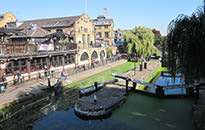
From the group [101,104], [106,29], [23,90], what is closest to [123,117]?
[101,104]

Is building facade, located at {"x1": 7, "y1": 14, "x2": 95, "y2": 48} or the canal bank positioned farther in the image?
building facade, located at {"x1": 7, "y1": 14, "x2": 95, "y2": 48}

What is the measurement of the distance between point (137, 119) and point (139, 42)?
28.5m

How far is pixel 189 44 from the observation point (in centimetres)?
806

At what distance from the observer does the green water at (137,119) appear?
8.72 meters

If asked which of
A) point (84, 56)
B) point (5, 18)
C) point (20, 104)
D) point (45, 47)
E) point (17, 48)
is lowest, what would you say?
point (20, 104)

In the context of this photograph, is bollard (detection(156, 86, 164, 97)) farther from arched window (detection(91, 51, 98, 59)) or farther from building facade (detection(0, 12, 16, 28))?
building facade (detection(0, 12, 16, 28))

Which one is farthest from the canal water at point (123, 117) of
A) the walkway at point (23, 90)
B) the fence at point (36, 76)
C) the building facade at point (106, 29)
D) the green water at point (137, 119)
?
the building facade at point (106, 29)

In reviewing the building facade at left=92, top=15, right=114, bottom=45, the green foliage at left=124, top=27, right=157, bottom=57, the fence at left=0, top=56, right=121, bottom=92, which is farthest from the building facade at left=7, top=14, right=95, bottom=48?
the building facade at left=92, top=15, right=114, bottom=45

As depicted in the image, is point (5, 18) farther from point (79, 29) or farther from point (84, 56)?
point (84, 56)

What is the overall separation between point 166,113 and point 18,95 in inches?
443

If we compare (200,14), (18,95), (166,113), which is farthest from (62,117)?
(200,14)

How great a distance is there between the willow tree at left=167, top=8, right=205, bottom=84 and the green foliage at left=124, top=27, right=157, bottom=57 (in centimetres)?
2690

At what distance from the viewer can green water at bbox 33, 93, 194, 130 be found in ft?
28.6

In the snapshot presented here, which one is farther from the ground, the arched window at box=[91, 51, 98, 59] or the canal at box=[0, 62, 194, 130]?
the arched window at box=[91, 51, 98, 59]
